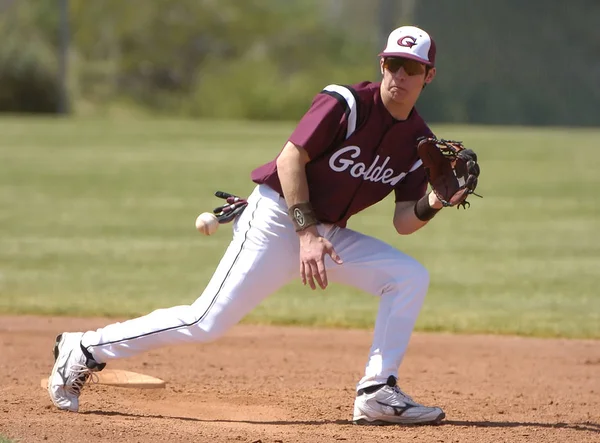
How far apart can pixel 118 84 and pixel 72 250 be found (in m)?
33.1

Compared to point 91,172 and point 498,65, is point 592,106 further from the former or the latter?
point 91,172

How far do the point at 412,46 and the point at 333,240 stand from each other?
38.6 inches

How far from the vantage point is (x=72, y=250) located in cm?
1176

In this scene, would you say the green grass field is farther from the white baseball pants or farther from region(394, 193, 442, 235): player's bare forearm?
the white baseball pants

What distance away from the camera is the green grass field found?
8.97 metres

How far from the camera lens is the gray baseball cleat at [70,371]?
16.2ft

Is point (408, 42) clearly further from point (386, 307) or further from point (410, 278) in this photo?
point (386, 307)

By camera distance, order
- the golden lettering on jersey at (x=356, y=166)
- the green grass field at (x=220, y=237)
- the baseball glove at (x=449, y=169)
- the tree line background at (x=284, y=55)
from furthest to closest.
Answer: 1. the tree line background at (x=284, y=55)
2. the green grass field at (x=220, y=237)
3. the baseball glove at (x=449, y=169)
4. the golden lettering on jersey at (x=356, y=166)

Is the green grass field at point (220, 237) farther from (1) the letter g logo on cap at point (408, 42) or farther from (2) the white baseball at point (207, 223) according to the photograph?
(1) the letter g logo on cap at point (408, 42)

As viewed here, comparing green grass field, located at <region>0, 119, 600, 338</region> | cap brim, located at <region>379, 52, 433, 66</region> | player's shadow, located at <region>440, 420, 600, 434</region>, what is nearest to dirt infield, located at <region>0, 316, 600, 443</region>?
player's shadow, located at <region>440, 420, 600, 434</region>

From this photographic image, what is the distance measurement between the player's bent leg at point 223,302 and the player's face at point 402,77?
0.72 metres

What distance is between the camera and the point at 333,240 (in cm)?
497

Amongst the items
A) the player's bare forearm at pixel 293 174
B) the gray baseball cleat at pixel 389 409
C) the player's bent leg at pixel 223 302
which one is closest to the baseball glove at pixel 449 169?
the player's bare forearm at pixel 293 174

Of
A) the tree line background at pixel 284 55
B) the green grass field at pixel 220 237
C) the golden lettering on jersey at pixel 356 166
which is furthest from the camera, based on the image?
the tree line background at pixel 284 55
